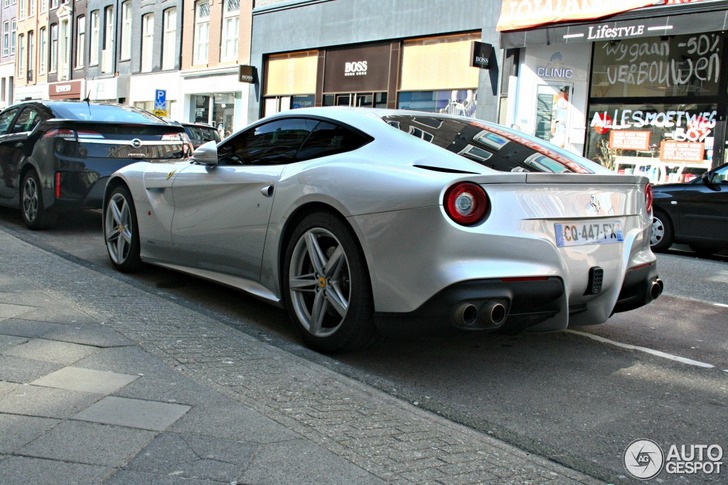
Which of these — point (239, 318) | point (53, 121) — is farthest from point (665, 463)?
point (53, 121)

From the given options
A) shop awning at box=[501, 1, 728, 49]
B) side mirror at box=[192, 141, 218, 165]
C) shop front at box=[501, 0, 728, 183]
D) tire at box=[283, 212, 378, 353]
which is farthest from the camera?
shop front at box=[501, 0, 728, 183]

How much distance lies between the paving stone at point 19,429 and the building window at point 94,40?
39.8 m

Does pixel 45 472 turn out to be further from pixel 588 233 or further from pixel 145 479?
pixel 588 233

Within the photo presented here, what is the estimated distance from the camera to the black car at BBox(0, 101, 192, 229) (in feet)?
26.8

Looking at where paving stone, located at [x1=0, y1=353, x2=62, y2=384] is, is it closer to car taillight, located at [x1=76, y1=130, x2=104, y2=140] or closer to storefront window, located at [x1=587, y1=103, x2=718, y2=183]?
car taillight, located at [x1=76, y1=130, x2=104, y2=140]

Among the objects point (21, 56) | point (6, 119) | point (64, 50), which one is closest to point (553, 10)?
point (6, 119)

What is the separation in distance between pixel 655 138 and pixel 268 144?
1315cm

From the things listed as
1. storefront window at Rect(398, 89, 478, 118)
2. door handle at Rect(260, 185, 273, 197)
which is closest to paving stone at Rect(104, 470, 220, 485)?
door handle at Rect(260, 185, 273, 197)

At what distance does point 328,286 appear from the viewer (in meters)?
4.14

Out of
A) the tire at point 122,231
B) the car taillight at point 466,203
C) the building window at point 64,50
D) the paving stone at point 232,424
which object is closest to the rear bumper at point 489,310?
the car taillight at point 466,203

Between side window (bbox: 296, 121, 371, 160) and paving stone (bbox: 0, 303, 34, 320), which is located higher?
side window (bbox: 296, 121, 371, 160)

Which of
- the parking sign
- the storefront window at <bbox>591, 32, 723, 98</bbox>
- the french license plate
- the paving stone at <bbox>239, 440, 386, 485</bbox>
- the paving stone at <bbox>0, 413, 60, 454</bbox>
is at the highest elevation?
the storefront window at <bbox>591, 32, 723, 98</bbox>

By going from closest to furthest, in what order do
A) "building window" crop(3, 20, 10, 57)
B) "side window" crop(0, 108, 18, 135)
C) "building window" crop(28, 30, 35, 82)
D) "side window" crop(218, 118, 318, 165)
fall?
"side window" crop(218, 118, 318, 165)
"side window" crop(0, 108, 18, 135)
"building window" crop(28, 30, 35, 82)
"building window" crop(3, 20, 10, 57)

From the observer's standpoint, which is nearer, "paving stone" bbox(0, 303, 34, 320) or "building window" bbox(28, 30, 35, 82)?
"paving stone" bbox(0, 303, 34, 320)
